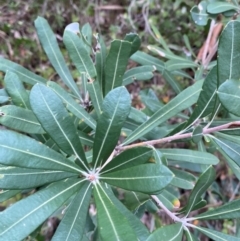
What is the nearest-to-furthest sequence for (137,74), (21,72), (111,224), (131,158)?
(111,224)
(131,158)
(21,72)
(137,74)

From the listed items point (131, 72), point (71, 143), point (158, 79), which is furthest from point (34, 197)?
point (158, 79)

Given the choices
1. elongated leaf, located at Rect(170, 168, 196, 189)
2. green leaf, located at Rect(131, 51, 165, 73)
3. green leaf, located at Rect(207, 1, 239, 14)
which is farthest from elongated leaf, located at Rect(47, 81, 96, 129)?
green leaf, located at Rect(207, 1, 239, 14)

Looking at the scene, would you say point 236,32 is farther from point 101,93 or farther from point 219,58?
point 101,93

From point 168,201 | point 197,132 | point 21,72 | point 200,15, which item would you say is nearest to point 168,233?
point 197,132

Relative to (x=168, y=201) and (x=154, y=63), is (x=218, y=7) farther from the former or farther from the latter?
(x=168, y=201)

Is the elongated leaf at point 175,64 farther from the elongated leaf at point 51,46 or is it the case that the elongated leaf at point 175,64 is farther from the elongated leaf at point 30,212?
the elongated leaf at point 30,212

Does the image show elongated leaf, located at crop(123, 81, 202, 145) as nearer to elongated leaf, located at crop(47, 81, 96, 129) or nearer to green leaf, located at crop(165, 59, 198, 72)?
elongated leaf, located at crop(47, 81, 96, 129)
